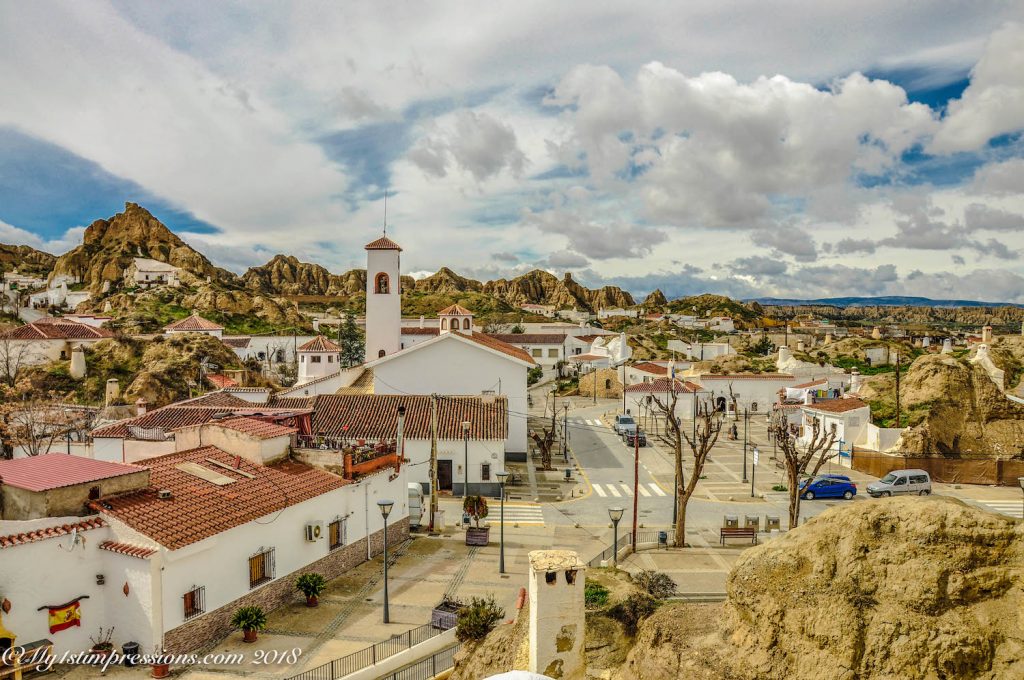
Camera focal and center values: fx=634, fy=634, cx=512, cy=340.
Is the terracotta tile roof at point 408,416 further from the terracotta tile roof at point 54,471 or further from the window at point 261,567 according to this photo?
the terracotta tile roof at point 54,471

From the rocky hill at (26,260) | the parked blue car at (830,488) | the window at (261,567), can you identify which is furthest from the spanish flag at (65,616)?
the rocky hill at (26,260)

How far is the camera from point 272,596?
1628 cm

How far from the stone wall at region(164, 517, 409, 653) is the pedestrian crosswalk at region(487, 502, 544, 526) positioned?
466cm

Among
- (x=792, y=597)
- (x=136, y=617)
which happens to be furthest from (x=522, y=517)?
(x=792, y=597)

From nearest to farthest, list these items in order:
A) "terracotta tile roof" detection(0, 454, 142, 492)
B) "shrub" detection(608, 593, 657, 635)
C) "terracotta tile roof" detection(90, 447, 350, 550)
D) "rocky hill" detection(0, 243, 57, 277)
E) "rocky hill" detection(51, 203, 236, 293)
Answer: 1. "shrub" detection(608, 593, 657, 635)
2. "terracotta tile roof" detection(0, 454, 142, 492)
3. "terracotta tile roof" detection(90, 447, 350, 550)
4. "rocky hill" detection(51, 203, 236, 293)
5. "rocky hill" detection(0, 243, 57, 277)

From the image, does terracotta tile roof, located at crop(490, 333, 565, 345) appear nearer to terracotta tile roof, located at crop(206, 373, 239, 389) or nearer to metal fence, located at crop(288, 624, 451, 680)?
terracotta tile roof, located at crop(206, 373, 239, 389)

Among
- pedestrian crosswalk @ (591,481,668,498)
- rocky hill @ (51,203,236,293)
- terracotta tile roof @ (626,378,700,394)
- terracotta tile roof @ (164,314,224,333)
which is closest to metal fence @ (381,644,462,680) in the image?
pedestrian crosswalk @ (591,481,668,498)

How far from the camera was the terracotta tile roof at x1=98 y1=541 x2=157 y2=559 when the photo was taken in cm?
1301

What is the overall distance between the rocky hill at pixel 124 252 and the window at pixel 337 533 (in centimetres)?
10257

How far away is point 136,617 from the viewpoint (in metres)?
13.1

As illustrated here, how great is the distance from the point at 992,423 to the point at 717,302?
143 metres

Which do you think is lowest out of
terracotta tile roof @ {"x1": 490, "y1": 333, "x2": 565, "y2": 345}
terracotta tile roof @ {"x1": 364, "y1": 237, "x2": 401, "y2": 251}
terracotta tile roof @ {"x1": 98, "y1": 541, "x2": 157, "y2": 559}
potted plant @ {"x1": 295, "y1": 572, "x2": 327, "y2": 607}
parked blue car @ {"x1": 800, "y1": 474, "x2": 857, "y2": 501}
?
parked blue car @ {"x1": 800, "y1": 474, "x2": 857, "y2": 501}

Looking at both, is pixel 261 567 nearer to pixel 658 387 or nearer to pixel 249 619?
pixel 249 619

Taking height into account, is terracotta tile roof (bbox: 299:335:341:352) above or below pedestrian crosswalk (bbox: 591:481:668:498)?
above
